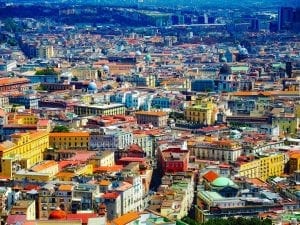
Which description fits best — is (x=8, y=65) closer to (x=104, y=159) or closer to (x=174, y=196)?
(x=104, y=159)

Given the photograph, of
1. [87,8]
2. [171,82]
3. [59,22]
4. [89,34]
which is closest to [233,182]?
[171,82]

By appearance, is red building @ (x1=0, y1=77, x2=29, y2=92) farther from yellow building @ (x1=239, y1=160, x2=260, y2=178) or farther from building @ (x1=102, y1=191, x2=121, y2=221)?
building @ (x1=102, y1=191, x2=121, y2=221)

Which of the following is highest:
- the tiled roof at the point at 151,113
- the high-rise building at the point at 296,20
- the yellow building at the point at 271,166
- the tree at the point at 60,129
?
the high-rise building at the point at 296,20

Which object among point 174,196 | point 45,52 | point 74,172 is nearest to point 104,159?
point 74,172

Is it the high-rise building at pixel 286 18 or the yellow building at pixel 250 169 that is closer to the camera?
the yellow building at pixel 250 169

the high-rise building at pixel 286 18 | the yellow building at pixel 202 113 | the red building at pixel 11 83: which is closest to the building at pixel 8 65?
the red building at pixel 11 83

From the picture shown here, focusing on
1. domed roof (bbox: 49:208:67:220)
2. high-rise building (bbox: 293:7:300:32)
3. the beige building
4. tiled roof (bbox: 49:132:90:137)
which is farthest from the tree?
high-rise building (bbox: 293:7:300:32)

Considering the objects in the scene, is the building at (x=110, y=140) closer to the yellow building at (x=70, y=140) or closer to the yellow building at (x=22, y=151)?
the yellow building at (x=70, y=140)
